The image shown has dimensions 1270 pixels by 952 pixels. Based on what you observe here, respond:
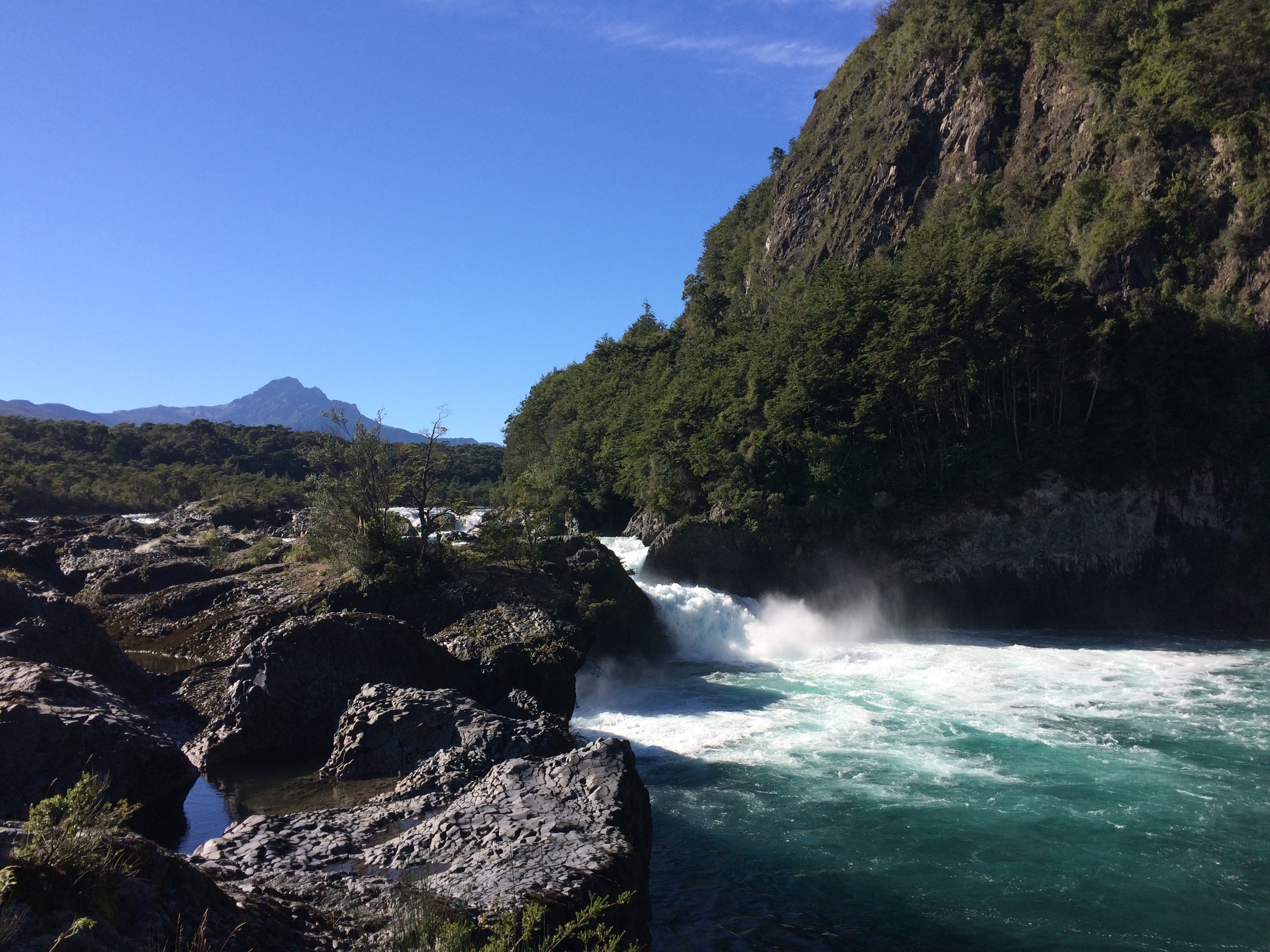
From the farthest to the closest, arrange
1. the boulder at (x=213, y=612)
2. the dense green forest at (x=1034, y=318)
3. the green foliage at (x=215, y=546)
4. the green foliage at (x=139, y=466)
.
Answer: the green foliage at (x=139, y=466) < the dense green forest at (x=1034, y=318) < the green foliage at (x=215, y=546) < the boulder at (x=213, y=612)

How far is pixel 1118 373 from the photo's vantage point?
99.5 feet

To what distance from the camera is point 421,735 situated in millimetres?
11898

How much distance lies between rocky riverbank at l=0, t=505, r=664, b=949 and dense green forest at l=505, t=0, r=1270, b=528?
674 cm

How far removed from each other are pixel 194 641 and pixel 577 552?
10546mm

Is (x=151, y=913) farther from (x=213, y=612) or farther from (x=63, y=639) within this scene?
(x=213, y=612)

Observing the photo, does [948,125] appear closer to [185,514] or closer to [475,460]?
[185,514]

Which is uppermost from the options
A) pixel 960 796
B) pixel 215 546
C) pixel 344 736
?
pixel 215 546

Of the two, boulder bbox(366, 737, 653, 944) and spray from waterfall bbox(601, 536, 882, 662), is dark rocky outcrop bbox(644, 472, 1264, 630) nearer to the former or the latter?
spray from waterfall bbox(601, 536, 882, 662)

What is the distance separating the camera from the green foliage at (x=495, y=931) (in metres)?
5.76

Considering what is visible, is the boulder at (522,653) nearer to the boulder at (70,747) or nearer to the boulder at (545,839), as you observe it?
the boulder at (545,839)

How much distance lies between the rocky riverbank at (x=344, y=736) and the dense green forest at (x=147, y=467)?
2917cm

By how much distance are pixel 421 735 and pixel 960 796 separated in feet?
29.9

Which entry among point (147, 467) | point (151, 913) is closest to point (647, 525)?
point (151, 913)

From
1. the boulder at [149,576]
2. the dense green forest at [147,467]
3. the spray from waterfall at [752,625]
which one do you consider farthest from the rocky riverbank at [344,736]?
the dense green forest at [147,467]
